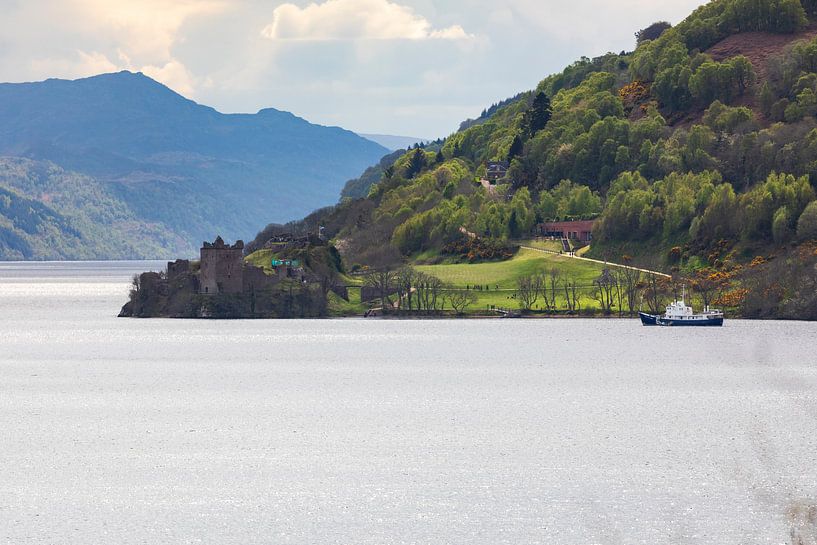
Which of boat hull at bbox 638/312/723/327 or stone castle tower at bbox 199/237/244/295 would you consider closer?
boat hull at bbox 638/312/723/327

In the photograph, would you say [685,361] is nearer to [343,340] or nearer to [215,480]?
[343,340]

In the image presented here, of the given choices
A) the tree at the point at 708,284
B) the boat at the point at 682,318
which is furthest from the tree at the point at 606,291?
the boat at the point at 682,318

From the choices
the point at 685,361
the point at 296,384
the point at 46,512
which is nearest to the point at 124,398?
the point at 296,384

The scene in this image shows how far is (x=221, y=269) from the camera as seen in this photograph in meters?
193

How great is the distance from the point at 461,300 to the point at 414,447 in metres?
127

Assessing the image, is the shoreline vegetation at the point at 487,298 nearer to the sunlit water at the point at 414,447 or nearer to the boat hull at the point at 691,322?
the boat hull at the point at 691,322

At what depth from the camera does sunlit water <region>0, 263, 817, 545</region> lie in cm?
5009

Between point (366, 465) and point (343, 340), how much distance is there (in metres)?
92.2

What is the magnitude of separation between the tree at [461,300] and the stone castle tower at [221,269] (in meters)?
34.4

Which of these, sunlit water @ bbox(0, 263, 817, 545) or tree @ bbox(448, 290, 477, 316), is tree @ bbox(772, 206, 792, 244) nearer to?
tree @ bbox(448, 290, 477, 316)

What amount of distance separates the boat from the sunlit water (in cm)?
3650

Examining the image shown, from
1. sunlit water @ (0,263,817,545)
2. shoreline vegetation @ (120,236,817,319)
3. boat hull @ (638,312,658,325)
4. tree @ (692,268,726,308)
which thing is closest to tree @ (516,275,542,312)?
shoreline vegetation @ (120,236,817,319)

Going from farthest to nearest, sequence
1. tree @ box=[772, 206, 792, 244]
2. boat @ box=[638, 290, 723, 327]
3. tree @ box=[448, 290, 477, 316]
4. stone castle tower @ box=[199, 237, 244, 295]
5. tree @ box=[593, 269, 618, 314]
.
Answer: tree @ box=[772, 206, 792, 244], stone castle tower @ box=[199, 237, 244, 295], tree @ box=[448, 290, 477, 316], tree @ box=[593, 269, 618, 314], boat @ box=[638, 290, 723, 327]

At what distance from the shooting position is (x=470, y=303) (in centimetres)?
19500
